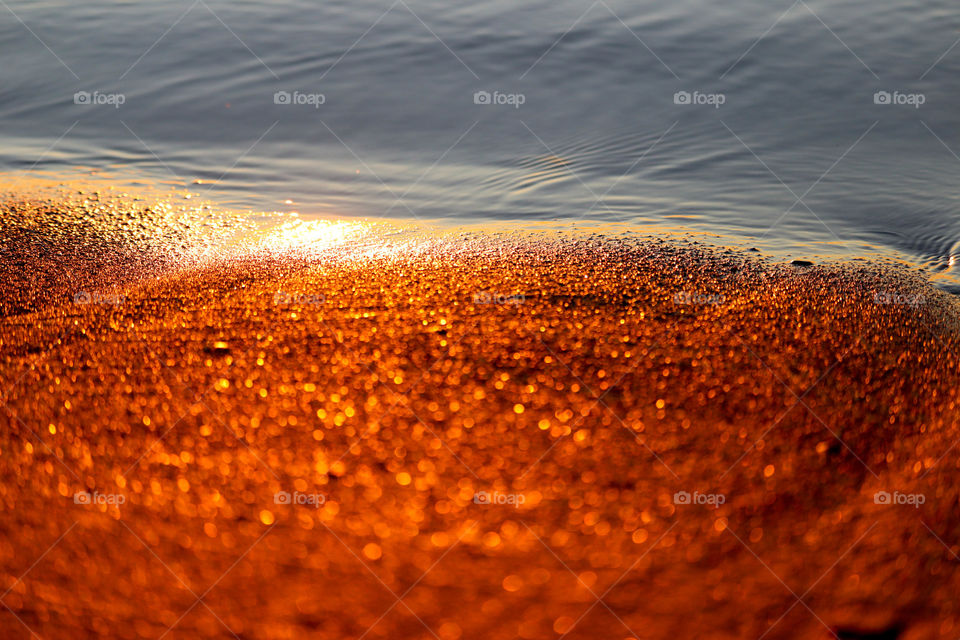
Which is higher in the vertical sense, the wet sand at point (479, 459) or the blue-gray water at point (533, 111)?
the blue-gray water at point (533, 111)

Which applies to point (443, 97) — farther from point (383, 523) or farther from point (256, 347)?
point (383, 523)

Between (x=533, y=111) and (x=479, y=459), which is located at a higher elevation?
(x=533, y=111)

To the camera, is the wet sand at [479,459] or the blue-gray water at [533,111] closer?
the wet sand at [479,459]

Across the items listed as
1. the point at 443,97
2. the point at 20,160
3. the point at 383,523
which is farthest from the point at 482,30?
the point at 383,523

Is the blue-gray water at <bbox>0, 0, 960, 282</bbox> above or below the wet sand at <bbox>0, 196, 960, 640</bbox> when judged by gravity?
above

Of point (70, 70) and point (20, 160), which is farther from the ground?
point (70, 70)
